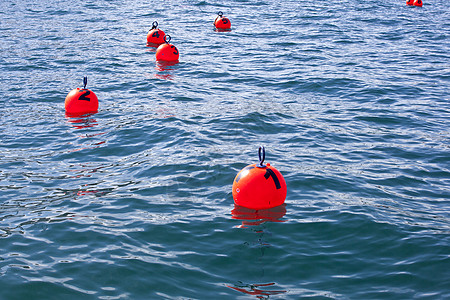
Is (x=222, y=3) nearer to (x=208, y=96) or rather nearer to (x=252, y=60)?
(x=252, y=60)

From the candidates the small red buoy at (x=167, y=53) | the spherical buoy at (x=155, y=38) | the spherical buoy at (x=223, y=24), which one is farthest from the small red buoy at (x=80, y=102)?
the spherical buoy at (x=223, y=24)

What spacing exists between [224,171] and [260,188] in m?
2.01

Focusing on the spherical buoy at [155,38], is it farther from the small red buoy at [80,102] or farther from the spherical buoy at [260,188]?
the spherical buoy at [260,188]

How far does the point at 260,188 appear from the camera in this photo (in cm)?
840

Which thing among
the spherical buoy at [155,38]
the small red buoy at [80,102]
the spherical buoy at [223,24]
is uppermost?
the spherical buoy at [223,24]

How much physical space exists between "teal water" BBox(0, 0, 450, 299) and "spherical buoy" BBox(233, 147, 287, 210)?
24 centimetres

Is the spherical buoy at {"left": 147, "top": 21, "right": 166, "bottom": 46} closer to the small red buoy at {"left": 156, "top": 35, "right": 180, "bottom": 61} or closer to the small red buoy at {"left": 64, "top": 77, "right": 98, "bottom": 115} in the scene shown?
the small red buoy at {"left": 156, "top": 35, "right": 180, "bottom": 61}

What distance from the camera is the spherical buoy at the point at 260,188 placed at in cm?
841

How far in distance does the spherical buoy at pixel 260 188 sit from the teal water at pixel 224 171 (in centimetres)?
24

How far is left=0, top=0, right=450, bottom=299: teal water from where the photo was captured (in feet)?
22.8

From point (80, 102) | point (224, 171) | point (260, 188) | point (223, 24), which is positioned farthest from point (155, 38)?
point (260, 188)

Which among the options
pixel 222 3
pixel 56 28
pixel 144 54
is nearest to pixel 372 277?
pixel 144 54

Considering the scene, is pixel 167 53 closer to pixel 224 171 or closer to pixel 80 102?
pixel 80 102

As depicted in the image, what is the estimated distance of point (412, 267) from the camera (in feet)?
23.5
